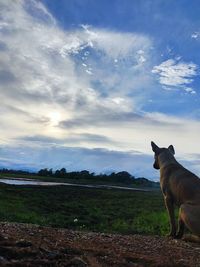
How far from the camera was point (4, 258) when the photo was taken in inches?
316

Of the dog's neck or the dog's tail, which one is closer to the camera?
the dog's tail

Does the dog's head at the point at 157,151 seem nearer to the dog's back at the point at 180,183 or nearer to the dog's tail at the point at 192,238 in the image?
the dog's back at the point at 180,183

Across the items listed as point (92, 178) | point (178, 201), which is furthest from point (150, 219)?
point (92, 178)

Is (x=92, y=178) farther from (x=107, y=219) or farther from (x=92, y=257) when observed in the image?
(x=92, y=257)

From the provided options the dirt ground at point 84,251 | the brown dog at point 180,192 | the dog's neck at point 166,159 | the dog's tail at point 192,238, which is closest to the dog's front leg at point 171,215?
the brown dog at point 180,192

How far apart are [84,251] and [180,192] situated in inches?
225

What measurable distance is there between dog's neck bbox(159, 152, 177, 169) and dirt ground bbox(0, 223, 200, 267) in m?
4.51

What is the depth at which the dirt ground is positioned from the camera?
828 centimetres

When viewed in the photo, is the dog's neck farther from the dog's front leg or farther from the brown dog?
the dog's front leg

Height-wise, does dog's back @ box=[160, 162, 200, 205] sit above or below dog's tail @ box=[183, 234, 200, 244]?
above

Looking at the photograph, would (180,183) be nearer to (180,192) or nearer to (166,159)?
(180,192)

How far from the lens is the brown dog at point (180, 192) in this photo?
43.0 ft

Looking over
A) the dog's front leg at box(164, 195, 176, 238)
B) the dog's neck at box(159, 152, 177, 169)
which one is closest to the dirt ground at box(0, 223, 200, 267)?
the dog's front leg at box(164, 195, 176, 238)

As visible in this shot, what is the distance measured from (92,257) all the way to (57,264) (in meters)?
1.05
